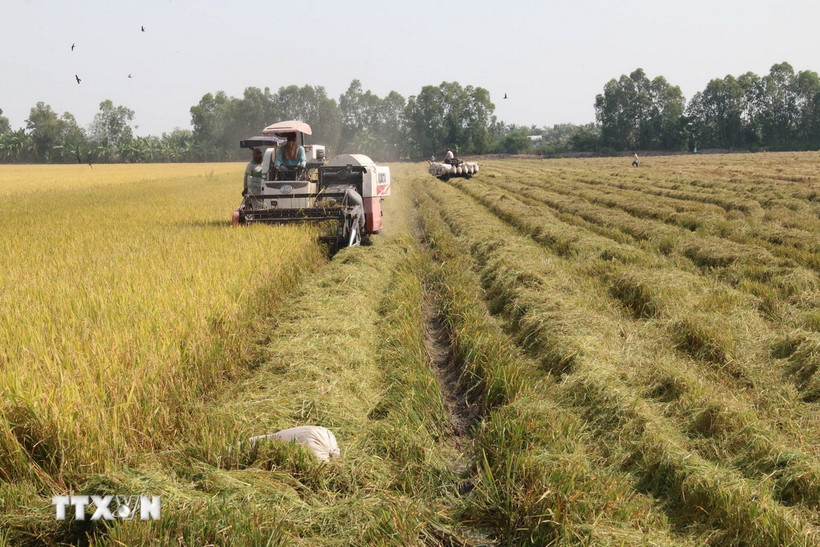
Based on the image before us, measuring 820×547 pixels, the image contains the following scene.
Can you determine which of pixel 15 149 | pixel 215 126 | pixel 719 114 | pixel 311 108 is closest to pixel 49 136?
pixel 15 149

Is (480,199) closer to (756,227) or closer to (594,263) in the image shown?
(756,227)

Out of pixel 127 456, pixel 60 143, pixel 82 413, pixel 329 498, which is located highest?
pixel 60 143

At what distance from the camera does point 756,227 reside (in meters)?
10.5

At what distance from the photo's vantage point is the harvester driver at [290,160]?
10891 millimetres

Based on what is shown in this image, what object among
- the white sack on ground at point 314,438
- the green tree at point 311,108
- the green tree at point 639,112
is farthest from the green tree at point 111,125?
the white sack on ground at point 314,438

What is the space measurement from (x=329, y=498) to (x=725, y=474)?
212cm

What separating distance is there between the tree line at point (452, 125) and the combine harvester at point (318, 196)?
Result: 70.7 meters

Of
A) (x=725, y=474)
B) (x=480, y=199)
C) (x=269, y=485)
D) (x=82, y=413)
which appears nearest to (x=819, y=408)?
Result: (x=725, y=474)

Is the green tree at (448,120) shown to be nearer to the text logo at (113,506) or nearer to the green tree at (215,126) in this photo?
the green tree at (215,126)

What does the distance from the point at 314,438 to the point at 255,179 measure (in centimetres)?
862

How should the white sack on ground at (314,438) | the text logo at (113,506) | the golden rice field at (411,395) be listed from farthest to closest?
the white sack on ground at (314,438) < the golden rice field at (411,395) < the text logo at (113,506)

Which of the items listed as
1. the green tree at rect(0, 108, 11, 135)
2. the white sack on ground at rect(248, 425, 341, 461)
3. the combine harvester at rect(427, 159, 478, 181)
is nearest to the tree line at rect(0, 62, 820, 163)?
the green tree at rect(0, 108, 11, 135)

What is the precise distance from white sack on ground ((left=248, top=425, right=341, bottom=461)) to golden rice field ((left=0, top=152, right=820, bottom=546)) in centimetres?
9

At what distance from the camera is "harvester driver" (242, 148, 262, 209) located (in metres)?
10.2
